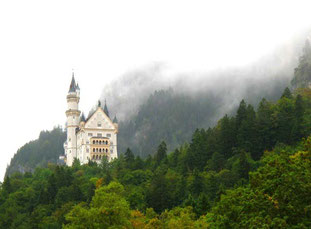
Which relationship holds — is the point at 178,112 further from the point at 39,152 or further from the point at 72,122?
the point at 72,122

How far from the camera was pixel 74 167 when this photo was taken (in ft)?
339

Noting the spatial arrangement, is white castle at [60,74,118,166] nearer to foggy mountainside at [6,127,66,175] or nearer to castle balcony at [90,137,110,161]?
castle balcony at [90,137,110,161]

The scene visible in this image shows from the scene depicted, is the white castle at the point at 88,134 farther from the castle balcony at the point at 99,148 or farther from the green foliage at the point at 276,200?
the green foliage at the point at 276,200

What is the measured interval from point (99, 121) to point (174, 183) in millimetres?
43215

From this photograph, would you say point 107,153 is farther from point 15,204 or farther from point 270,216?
point 270,216

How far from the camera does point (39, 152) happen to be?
590ft

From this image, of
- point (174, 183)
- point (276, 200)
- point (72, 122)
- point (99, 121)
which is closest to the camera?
point (276, 200)

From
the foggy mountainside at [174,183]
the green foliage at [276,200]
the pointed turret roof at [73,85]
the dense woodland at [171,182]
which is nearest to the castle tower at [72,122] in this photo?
the pointed turret roof at [73,85]

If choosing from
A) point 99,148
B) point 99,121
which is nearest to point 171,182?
point 99,148

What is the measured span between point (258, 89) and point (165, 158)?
5674 cm

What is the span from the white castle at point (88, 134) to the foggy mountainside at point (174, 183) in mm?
9869

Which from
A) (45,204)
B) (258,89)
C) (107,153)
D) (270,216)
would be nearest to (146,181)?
(45,204)

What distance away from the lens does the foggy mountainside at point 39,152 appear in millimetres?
175125

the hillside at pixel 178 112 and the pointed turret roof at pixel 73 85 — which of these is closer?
the pointed turret roof at pixel 73 85
